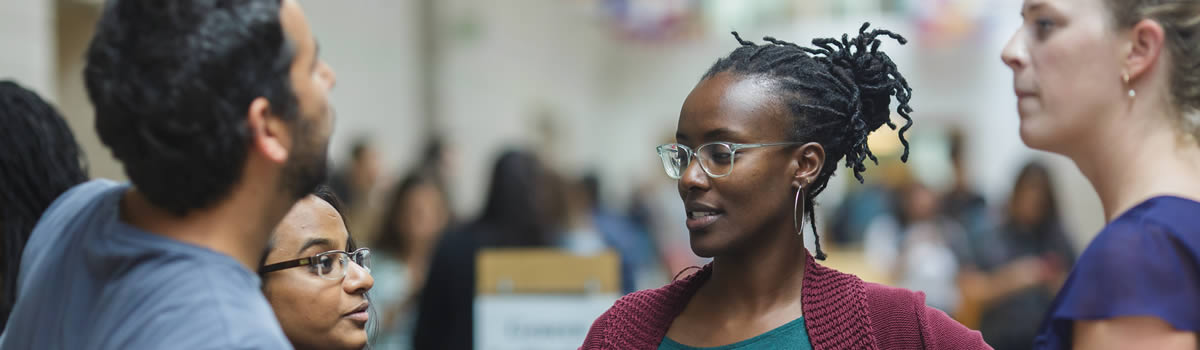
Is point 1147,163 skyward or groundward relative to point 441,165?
skyward

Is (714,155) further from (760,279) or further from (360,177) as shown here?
(360,177)

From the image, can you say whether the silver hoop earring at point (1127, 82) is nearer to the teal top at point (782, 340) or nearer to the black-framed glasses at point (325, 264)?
the teal top at point (782, 340)

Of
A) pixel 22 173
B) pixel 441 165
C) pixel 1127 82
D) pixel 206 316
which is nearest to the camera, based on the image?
pixel 206 316

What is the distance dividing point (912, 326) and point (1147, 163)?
483 millimetres

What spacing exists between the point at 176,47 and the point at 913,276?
251 inches

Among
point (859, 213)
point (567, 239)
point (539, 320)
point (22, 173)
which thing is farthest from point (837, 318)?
point (859, 213)

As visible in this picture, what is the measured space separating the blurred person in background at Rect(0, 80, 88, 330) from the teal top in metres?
1.41

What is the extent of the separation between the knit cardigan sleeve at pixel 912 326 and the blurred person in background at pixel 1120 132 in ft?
0.77

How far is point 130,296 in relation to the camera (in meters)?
1.31

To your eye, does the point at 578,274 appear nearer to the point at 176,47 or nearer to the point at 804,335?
the point at 804,335

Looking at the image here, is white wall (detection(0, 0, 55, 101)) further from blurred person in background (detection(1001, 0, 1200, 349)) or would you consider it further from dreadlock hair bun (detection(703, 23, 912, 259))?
blurred person in background (detection(1001, 0, 1200, 349))

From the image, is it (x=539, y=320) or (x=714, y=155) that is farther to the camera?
(x=539, y=320)

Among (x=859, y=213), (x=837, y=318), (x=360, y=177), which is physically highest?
(x=837, y=318)

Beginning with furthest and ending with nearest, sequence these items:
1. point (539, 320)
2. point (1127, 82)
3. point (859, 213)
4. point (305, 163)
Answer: point (859, 213)
point (539, 320)
point (1127, 82)
point (305, 163)
